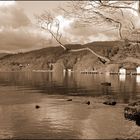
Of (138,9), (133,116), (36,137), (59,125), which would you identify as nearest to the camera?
(138,9)

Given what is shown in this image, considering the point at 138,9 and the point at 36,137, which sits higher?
the point at 138,9

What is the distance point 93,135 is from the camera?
37.6m

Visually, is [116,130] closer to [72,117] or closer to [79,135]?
[79,135]

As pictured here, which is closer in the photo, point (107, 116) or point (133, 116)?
point (133, 116)

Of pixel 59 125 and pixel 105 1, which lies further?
pixel 59 125

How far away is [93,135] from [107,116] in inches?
627

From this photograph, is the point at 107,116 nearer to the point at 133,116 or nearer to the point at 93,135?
the point at 133,116

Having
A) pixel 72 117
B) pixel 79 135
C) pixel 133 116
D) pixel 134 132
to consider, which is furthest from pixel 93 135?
pixel 72 117

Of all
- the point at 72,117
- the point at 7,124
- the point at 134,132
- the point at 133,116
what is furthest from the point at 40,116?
the point at 134,132

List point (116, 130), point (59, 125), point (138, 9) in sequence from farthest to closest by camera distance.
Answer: point (59, 125), point (116, 130), point (138, 9)

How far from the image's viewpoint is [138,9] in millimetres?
22703

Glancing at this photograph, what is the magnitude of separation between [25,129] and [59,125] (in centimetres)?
488

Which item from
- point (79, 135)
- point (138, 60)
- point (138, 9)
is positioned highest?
point (138, 9)

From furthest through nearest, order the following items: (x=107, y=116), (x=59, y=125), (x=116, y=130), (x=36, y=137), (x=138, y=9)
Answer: (x=107, y=116), (x=59, y=125), (x=116, y=130), (x=36, y=137), (x=138, y=9)
